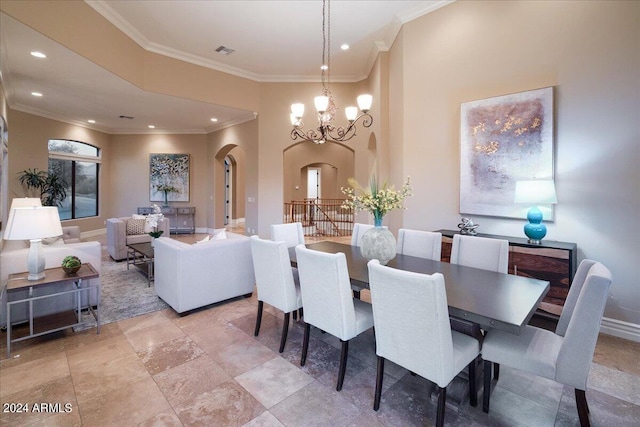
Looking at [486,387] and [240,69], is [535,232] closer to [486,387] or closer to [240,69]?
[486,387]

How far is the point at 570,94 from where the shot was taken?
125 inches

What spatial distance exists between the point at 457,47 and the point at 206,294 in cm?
449

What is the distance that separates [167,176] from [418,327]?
9689mm

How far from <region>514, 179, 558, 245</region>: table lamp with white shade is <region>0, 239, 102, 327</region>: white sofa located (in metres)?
4.82

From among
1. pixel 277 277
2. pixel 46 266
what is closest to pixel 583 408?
pixel 277 277

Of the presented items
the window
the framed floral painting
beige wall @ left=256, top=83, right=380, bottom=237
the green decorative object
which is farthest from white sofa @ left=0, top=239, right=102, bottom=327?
the framed floral painting

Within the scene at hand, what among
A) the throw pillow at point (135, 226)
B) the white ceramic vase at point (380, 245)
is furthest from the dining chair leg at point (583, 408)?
the throw pillow at point (135, 226)

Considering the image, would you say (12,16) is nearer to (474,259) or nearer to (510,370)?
(474,259)

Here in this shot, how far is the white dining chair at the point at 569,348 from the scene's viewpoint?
157 cm

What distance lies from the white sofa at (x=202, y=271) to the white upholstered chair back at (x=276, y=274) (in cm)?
94

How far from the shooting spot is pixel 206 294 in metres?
3.56

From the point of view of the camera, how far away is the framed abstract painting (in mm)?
3322

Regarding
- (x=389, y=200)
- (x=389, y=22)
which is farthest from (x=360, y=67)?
(x=389, y=200)

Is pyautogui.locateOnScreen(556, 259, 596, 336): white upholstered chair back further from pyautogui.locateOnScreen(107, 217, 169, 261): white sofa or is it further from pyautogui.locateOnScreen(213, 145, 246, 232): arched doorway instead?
pyautogui.locateOnScreen(213, 145, 246, 232): arched doorway
